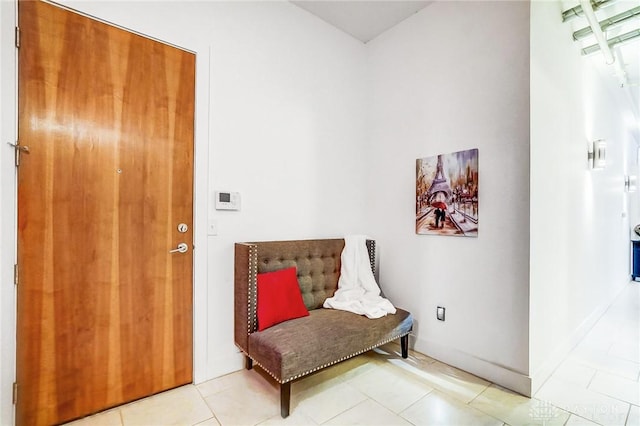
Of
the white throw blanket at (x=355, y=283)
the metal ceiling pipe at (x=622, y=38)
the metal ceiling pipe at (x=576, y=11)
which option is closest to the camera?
the metal ceiling pipe at (x=576, y=11)

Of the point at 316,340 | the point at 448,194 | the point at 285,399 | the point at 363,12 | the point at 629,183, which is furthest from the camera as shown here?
the point at 629,183

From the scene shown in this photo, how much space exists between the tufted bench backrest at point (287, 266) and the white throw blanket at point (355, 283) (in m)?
0.07

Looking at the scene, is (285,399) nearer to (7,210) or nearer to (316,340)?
(316,340)

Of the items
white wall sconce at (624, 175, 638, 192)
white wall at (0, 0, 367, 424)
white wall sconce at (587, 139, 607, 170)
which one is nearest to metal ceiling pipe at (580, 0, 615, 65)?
white wall sconce at (587, 139, 607, 170)

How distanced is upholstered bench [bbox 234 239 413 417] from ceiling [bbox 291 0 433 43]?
2235 mm

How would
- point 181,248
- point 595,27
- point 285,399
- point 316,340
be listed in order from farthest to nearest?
point 595,27
point 181,248
point 316,340
point 285,399

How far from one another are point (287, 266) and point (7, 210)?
1.75 metres

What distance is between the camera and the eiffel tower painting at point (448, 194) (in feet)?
7.89

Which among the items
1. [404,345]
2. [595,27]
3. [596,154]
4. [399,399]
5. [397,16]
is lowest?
[399,399]

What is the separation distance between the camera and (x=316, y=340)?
1957mm

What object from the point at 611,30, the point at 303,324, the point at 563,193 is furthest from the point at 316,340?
the point at 611,30

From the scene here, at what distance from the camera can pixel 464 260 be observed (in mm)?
2453

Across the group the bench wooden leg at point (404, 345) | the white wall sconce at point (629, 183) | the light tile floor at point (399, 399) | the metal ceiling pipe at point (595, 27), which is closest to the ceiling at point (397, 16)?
the metal ceiling pipe at point (595, 27)

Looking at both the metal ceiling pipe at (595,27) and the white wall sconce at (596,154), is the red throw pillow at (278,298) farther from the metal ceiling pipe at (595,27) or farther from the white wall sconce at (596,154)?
the white wall sconce at (596,154)
